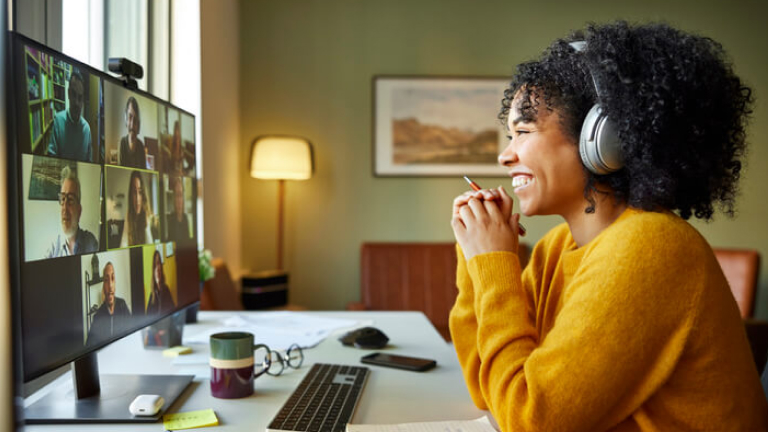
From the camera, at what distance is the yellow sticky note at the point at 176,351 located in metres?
1.43

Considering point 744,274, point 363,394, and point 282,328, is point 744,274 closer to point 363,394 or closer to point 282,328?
point 282,328

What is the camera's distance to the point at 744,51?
3961 millimetres

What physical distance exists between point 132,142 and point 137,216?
131mm

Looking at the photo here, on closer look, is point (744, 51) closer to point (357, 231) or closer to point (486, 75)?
point (486, 75)

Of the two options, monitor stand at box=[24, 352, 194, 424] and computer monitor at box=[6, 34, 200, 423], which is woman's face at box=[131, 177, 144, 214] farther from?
monitor stand at box=[24, 352, 194, 424]

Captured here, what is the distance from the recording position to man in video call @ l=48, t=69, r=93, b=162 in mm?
842

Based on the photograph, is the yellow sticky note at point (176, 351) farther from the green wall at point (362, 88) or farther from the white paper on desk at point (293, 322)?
the green wall at point (362, 88)

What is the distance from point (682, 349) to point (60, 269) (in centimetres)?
85

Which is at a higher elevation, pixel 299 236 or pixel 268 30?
pixel 268 30

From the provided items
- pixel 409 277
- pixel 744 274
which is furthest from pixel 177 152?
pixel 744 274

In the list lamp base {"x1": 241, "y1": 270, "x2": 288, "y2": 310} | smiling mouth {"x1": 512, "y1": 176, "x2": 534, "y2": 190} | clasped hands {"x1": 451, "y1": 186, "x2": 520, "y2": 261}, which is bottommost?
lamp base {"x1": 241, "y1": 270, "x2": 288, "y2": 310}

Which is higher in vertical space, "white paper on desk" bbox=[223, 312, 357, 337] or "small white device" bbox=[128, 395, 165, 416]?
"small white device" bbox=[128, 395, 165, 416]

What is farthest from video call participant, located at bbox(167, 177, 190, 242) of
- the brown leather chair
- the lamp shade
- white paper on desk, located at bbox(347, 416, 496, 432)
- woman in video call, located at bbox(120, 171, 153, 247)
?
the brown leather chair

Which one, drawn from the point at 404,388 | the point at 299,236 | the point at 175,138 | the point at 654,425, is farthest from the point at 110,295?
the point at 299,236
